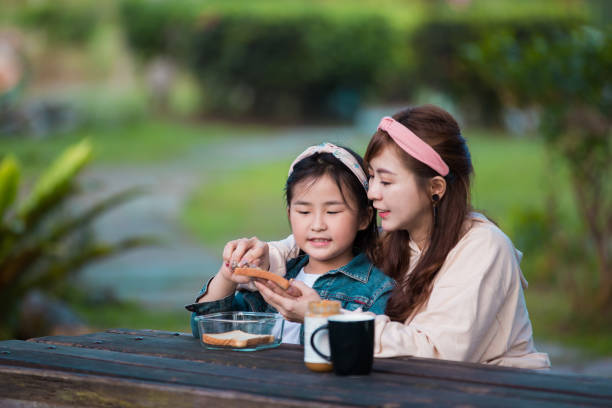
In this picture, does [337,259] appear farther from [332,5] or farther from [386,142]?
[332,5]

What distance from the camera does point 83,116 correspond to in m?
15.2

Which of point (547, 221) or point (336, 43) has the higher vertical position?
point (336, 43)

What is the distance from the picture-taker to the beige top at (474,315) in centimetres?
225

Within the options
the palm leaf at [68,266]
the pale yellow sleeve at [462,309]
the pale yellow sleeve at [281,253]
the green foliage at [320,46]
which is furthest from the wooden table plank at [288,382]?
the green foliage at [320,46]

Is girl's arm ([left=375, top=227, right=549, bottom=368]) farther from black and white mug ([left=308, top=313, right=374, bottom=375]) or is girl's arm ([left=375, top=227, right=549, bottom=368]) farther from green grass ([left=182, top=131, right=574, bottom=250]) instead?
green grass ([left=182, top=131, right=574, bottom=250])

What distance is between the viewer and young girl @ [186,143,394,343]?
2660mm

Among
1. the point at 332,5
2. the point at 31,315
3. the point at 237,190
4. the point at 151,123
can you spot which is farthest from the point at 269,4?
the point at 31,315

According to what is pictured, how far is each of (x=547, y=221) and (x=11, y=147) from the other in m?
9.48

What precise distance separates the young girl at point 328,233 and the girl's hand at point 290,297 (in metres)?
0.26

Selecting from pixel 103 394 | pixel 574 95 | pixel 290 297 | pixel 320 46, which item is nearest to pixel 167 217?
pixel 320 46

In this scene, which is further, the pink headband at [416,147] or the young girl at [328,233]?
the young girl at [328,233]

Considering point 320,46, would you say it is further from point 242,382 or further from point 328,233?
point 242,382

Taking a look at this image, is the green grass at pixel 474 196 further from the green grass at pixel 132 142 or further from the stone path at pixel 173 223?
the green grass at pixel 132 142

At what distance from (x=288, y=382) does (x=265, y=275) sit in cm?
47
